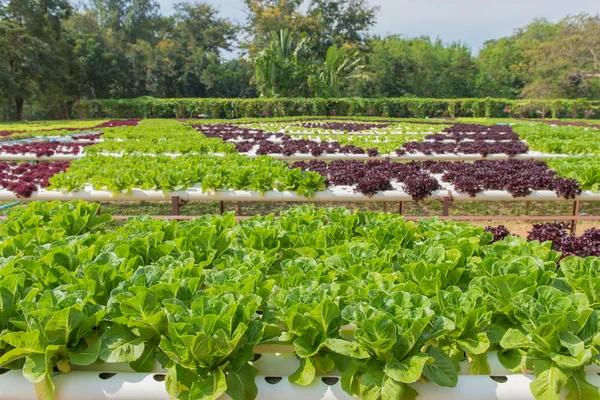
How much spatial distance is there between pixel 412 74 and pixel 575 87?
55.6ft

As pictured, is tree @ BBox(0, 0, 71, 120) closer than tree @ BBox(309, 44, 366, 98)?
Yes

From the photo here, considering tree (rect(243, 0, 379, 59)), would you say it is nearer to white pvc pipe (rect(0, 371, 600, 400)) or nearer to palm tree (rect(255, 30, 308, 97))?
palm tree (rect(255, 30, 308, 97))

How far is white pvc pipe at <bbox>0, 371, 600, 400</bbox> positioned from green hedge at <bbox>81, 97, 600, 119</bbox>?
112ft

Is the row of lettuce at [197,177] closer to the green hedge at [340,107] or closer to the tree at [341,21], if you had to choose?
the green hedge at [340,107]

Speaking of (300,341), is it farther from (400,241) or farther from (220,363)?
(400,241)

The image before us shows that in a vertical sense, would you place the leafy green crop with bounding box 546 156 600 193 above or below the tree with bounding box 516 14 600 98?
below

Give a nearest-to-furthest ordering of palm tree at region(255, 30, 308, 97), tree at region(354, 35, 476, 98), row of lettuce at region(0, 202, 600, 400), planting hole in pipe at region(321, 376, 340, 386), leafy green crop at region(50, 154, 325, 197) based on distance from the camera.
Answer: row of lettuce at region(0, 202, 600, 400)
planting hole in pipe at region(321, 376, 340, 386)
leafy green crop at region(50, 154, 325, 197)
palm tree at region(255, 30, 308, 97)
tree at region(354, 35, 476, 98)

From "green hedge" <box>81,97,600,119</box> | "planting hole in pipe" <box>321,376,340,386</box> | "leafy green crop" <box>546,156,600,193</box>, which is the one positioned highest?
"green hedge" <box>81,97,600,119</box>

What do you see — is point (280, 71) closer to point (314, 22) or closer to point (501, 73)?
point (314, 22)

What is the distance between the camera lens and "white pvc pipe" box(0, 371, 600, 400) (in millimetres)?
1909

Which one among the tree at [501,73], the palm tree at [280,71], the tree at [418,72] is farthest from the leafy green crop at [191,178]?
the tree at [501,73]

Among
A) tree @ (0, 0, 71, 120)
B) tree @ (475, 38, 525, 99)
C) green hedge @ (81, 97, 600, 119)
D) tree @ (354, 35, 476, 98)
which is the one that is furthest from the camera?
tree @ (475, 38, 525, 99)

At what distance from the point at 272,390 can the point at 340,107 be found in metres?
→ 36.1

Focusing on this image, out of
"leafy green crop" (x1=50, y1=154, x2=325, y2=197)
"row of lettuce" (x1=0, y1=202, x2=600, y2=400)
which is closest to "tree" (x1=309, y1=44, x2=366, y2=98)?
"leafy green crop" (x1=50, y1=154, x2=325, y2=197)
